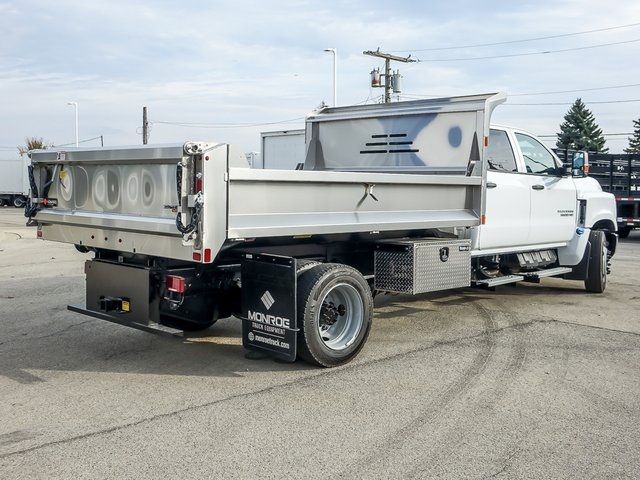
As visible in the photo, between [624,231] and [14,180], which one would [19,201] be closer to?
[14,180]

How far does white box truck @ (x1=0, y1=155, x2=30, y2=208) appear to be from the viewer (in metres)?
43.2

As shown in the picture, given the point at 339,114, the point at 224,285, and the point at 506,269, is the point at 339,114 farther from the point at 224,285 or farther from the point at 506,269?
the point at 224,285

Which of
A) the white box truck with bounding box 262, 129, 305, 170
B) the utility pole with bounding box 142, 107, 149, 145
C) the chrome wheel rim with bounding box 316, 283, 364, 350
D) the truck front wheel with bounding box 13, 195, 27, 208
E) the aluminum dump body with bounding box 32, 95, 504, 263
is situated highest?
the utility pole with bounding box 142, 107, 149, 145

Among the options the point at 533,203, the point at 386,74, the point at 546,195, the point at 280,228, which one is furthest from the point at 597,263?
the point at 386,74

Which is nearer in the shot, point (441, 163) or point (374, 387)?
point (374, 387)

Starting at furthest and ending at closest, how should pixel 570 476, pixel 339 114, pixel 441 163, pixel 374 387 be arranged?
1. pixel 339 114
2. pixel 441 163
3. pixel 374 387
4. pixel 570 476

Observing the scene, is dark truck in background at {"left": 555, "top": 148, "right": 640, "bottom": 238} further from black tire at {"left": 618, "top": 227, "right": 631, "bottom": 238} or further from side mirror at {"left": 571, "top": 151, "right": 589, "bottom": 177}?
side mirror at {"left": 571, "top": 151, "right": 589, "bottom": 177}

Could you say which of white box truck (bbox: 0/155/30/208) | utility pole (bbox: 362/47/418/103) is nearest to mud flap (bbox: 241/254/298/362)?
utility pole (bbox: 362/47/418/103)

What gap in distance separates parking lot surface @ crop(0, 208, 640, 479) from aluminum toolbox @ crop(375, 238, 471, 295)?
1.99ft

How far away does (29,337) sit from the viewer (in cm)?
707

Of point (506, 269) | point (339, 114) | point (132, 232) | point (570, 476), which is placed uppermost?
point (339, 114)

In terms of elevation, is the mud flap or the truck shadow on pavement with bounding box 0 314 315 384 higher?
the mud flap

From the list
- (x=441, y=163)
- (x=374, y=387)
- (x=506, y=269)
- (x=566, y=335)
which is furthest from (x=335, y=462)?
(x=506, y=269)

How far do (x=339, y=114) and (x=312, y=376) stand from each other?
14.1 ft
